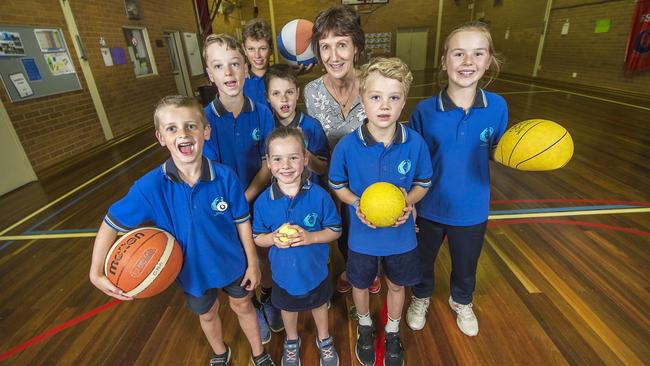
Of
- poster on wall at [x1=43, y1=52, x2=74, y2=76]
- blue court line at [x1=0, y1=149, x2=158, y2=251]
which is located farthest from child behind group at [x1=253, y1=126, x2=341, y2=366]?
poster on wall at [x1=43, y1=52, x2=74, y2=76]

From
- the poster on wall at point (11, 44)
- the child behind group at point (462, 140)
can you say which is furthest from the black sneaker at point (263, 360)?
the poster on wall at point (11, 44)

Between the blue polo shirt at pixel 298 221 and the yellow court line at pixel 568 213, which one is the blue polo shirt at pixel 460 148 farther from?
the yellow court line at pixel 568 213

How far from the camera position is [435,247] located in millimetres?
1716

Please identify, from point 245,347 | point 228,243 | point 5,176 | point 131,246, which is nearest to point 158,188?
point 131,246

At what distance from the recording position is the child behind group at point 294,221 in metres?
1.39

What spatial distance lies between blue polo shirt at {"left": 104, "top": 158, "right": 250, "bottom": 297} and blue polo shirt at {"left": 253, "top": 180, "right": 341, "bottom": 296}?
101 mm

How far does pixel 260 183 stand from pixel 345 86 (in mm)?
724

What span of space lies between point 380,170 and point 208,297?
0.98 m

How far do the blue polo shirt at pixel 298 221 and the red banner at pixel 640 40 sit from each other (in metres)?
9.11

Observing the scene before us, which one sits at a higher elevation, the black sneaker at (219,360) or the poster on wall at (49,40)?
the poster on wall at (49,40)

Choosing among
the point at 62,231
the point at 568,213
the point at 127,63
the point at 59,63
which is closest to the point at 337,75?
the point at 568,213

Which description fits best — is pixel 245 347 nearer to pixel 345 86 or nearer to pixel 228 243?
pixel 228 243

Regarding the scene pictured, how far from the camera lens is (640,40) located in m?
6.87

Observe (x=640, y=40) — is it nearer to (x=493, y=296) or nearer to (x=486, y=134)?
(x=493, y=296)
